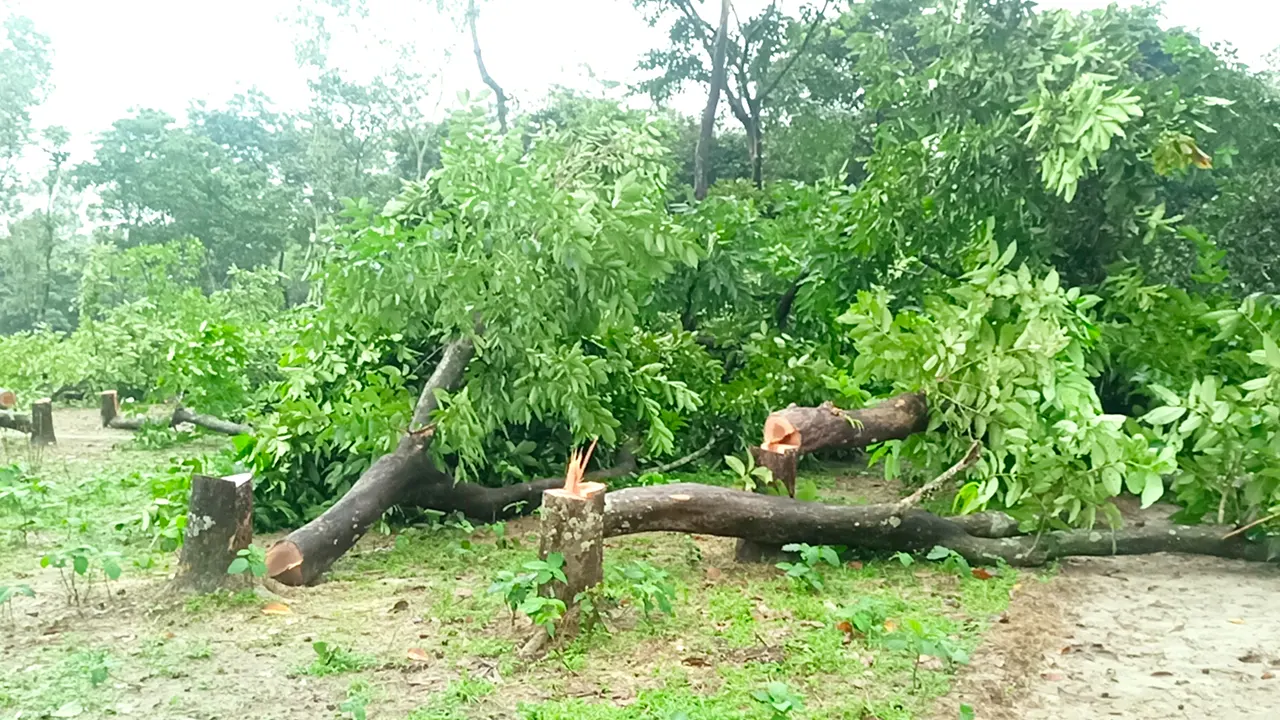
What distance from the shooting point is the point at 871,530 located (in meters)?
4.35

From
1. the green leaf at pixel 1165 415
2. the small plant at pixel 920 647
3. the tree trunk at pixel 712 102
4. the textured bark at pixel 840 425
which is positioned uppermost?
the tree trunk at pixel 712 102

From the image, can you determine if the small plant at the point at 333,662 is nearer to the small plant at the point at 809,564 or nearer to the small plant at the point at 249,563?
the small plant at the point at 249,563

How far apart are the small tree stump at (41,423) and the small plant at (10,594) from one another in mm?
4450

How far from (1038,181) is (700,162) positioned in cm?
1309

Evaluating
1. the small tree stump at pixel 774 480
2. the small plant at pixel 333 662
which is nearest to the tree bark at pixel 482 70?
the small tree stump at pixel 774 480

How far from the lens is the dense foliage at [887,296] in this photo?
4.57 metres

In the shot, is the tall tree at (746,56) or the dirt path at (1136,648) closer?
Result: the dirt path at (1136,648)

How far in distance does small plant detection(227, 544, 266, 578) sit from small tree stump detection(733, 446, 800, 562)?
196cm

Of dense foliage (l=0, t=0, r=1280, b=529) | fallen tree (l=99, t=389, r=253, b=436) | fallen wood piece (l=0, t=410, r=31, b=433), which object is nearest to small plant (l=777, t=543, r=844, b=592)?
dense foliage (l=0, t=0, r=1280, b=529)

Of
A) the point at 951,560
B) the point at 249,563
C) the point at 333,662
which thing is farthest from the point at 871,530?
the point at 249,563

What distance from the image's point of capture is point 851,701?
2.78 m

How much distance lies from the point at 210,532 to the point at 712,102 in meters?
16.4

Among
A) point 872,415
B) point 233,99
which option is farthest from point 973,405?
point 233,99

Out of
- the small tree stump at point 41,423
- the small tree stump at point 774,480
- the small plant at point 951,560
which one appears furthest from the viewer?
the small tree stump at point 41,423
